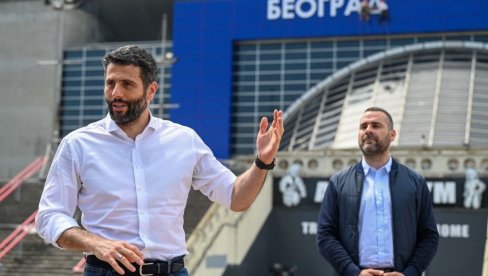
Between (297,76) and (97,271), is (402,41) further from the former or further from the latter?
(97,271)

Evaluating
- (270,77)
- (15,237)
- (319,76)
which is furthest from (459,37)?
(15,237)

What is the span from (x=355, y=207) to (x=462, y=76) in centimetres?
2549

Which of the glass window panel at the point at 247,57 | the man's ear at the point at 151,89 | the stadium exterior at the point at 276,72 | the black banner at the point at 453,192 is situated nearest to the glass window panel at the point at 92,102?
the stadium exterior at the point at 276,72

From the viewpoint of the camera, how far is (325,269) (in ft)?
62.5

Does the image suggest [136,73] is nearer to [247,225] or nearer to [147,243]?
[147,243]

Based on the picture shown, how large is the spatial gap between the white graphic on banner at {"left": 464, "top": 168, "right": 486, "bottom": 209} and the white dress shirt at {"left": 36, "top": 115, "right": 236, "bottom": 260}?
52.4 ft

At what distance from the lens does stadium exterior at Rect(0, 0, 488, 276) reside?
2867 cm

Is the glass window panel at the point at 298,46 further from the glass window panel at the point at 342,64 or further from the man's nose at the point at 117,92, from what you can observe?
the man's nose at the point at 117,92

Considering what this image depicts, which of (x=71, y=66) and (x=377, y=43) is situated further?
(x=71, y=66)

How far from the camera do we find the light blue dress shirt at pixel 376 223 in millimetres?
5102

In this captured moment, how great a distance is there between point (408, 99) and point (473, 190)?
10.6m

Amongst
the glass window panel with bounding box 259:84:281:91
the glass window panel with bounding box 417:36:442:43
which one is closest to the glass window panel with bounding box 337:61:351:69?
the glass window panel with bounding box 259:84:281:91

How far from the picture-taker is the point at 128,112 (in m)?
3.53

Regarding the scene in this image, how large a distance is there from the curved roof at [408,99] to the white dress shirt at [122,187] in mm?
22904
